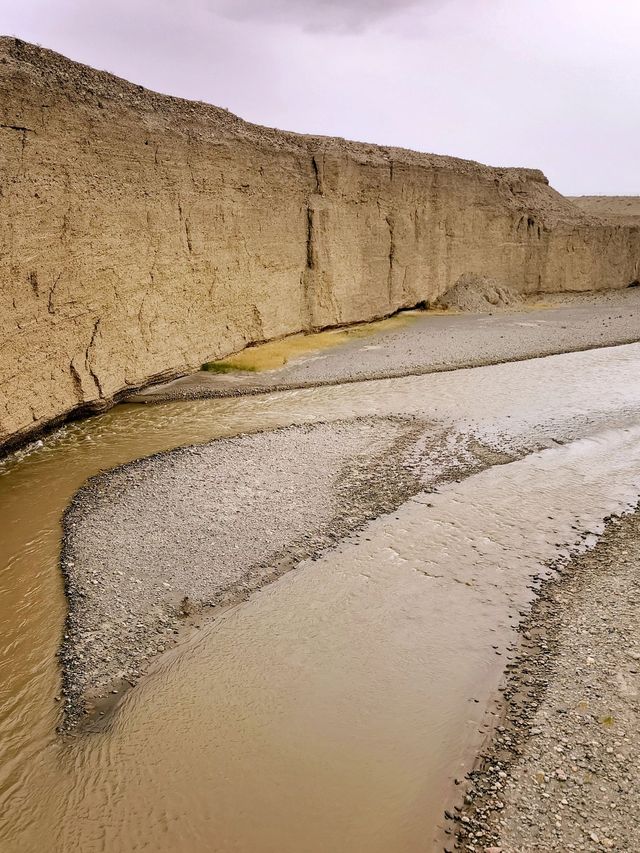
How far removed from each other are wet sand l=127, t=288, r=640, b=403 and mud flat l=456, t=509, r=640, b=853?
6.64 meters

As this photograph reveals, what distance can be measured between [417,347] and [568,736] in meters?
9.89

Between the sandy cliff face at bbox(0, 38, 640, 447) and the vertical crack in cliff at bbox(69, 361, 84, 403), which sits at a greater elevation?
the sandy cliff face at bbox(0, 38, 640, 447)

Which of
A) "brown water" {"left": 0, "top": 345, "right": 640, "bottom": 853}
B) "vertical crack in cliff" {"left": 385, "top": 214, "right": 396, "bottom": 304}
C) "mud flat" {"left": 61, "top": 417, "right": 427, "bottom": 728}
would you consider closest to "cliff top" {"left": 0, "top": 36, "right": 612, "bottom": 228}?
"vertical crack in cliff" {"left": 385, "top": 214, "right": 396, "bottom": 304}

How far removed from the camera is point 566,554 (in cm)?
543

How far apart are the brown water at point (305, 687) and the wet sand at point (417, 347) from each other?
3.79m

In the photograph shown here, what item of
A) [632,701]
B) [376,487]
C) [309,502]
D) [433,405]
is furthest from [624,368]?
[632,701]

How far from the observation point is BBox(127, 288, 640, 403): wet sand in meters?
10.6

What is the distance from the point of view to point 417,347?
12.8m

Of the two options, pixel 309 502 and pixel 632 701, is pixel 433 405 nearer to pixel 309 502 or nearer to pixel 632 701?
pixel 309 502

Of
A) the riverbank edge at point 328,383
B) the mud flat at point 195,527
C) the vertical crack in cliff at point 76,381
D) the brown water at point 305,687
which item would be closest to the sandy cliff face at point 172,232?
the vertical crack in cliff at point 76,381

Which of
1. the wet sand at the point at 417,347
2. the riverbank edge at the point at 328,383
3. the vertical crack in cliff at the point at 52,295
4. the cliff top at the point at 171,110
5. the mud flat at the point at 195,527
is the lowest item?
the mud flat at the point at 195,527

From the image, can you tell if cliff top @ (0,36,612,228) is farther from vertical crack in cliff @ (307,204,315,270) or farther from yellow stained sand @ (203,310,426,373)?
yellow stained sand @ (203,310,426,373)

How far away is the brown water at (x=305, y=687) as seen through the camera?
3.24 m

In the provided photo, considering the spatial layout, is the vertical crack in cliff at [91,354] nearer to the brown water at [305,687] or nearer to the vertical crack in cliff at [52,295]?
the vertical crack in cliff at [52,295]
